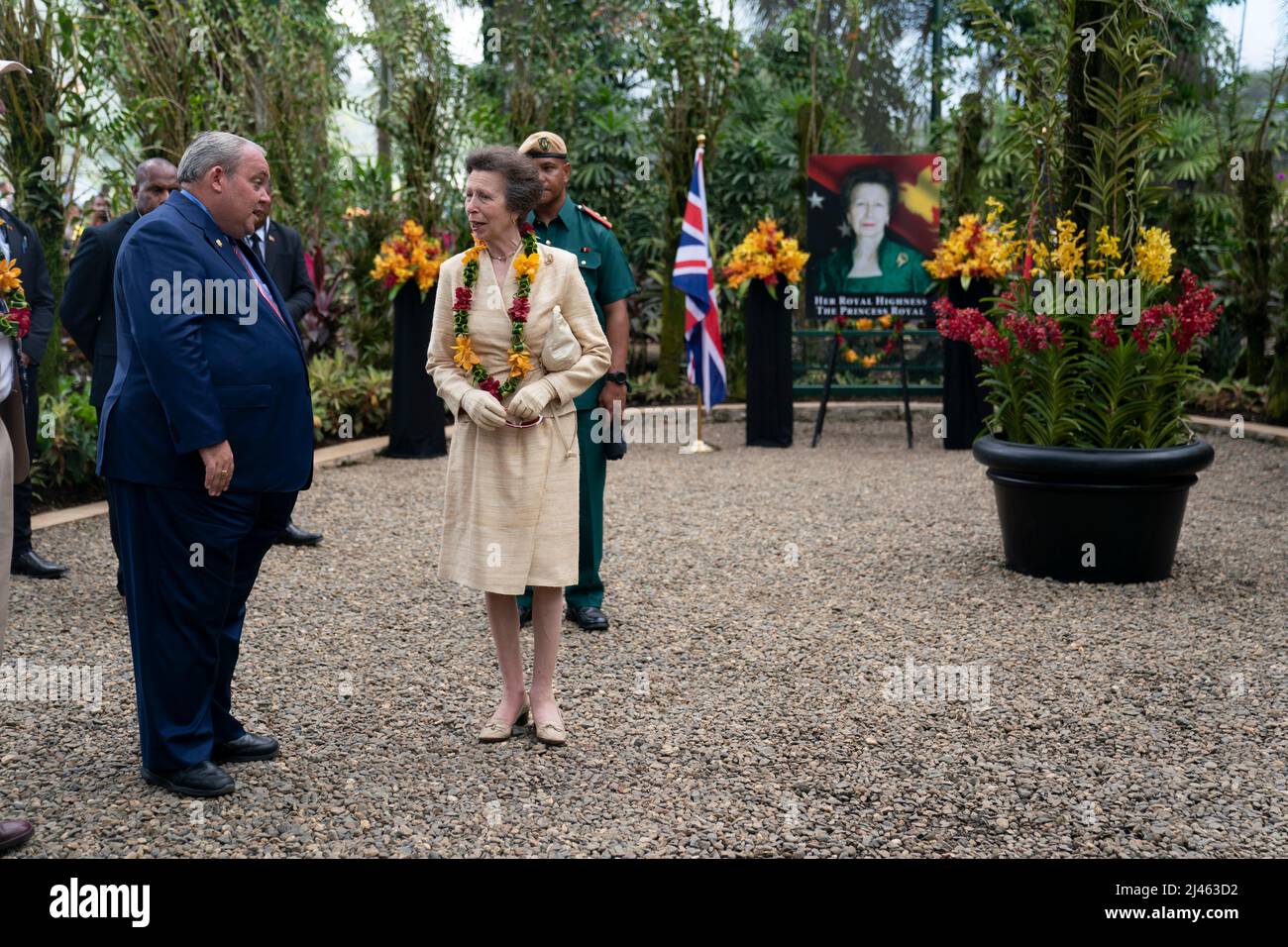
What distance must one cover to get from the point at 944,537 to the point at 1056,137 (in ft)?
7.25

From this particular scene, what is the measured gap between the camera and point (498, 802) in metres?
3.46

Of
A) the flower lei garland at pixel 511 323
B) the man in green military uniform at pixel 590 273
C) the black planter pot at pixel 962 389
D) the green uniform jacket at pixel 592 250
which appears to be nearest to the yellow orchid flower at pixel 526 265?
the flower lei garland at pixel 511 323

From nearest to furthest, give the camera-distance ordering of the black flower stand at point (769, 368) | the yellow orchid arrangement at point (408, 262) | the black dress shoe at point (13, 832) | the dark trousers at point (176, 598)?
the black dress shoe at point (13, 832) < the dark trousers at point (176, 598) < the yellow orchid arrangement at point (408, 262) < the black flower stand at point (769, 368)

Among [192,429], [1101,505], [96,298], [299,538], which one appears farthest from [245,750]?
[1101,505]

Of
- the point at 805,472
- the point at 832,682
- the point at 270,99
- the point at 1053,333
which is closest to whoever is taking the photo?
the point at 832,682

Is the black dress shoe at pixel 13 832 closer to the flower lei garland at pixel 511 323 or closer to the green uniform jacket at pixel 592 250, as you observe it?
the flower lei garland at pixel 511 323

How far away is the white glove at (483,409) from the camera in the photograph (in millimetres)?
3697

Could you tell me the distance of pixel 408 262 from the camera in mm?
10148

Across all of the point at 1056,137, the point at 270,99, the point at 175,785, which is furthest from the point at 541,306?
the point at 270,99

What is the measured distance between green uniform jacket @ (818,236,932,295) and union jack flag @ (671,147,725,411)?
1.33m

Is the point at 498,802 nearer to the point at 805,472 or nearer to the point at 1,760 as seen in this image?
the point at 1,760

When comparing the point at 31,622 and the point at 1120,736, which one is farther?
the point at 31,622

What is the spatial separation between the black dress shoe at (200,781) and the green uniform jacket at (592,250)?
2.14m

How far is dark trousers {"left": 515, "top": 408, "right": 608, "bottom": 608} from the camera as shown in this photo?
512 centimetres
